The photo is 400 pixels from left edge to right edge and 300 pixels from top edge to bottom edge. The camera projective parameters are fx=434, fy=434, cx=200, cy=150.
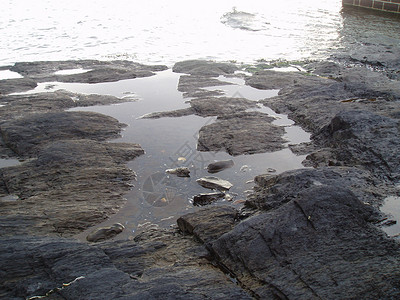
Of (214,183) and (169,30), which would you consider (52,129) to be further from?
(169,30)

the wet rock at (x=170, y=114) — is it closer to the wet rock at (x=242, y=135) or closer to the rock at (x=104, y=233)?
the wet rock at (x=242, y=135)

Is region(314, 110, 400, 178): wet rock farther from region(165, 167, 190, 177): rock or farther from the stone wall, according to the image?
the stone wall

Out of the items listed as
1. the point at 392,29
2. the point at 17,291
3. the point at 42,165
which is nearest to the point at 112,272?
the point at 17,291

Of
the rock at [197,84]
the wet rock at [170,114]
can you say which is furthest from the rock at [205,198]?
the rock at [197,84]

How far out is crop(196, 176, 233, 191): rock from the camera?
13.6ft

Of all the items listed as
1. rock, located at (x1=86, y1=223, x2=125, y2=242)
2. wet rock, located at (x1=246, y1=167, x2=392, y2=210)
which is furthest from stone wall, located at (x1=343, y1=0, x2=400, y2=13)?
rock, located at (x1=86, y1=223, x2=125, y2=242)

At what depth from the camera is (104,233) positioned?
345cm

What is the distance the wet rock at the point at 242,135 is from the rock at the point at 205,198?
100 centimetres

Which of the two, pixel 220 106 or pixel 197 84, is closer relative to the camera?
pixel 220 106

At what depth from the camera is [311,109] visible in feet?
19.5

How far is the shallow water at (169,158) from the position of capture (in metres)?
3.86

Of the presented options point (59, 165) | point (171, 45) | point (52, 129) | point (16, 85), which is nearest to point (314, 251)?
point (59, 165)

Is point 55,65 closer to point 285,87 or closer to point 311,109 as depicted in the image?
point 285,87

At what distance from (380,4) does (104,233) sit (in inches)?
516
